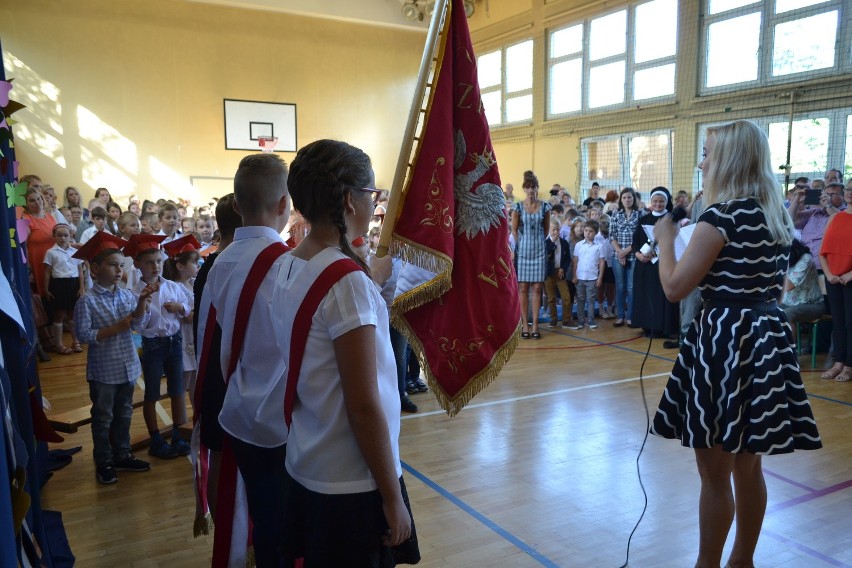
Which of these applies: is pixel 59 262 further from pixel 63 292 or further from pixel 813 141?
pixel 813 141

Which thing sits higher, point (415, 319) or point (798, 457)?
point (415, 319)

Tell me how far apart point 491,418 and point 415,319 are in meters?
2.46

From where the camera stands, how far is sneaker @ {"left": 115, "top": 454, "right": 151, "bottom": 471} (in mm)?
3582

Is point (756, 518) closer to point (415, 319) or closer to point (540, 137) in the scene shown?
point (415, 319)

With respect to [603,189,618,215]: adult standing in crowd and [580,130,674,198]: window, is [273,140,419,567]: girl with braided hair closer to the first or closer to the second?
[603,189,618,215]: adult standing in crowd

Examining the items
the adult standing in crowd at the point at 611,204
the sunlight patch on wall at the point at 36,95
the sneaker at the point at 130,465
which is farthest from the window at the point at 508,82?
the sneaker at the point at 130,465

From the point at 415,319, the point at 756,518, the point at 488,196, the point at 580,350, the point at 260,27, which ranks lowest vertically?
the point at 580,350

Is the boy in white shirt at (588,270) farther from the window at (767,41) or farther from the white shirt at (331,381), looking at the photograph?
the white shirt at (331,381)

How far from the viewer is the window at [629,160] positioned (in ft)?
38.8

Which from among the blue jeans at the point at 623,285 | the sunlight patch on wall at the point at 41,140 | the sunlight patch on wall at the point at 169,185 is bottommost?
the blue jeans at the point at 623,285

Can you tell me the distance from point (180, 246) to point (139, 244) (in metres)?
0.33

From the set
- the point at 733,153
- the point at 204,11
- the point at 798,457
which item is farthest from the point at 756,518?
the point at 204,11

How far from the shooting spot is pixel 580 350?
260 inches

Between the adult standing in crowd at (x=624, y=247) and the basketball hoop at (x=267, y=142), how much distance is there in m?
9.71
